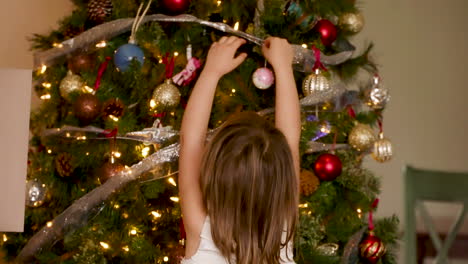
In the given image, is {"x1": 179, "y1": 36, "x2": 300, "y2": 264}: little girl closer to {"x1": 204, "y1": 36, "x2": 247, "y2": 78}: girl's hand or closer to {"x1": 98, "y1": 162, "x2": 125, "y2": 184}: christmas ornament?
{"x1": 204, "y1": 36, "x2": 247, "y2": 78}: girl's hand

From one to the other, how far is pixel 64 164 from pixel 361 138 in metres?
0.75

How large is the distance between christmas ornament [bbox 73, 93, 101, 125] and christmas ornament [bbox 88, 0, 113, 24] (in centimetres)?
21

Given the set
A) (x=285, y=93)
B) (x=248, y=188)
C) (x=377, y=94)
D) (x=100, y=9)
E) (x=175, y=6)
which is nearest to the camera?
(x=248, y=188)

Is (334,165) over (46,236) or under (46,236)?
over

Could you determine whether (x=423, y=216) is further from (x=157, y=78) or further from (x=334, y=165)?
(x=157, y=78)

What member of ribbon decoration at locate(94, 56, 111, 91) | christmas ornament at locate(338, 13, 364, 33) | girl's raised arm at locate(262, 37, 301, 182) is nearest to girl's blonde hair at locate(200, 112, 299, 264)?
girl's raised arm at locate(262, 37, 301, 182)

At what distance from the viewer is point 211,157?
1.44 m

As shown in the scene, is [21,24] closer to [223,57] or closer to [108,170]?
[108,170]

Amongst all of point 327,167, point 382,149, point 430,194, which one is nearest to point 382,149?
point 382,149

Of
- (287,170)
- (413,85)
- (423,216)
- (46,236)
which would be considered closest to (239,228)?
(287,170)

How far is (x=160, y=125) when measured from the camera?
5.73 ft

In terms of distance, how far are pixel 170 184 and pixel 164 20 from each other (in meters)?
0.39

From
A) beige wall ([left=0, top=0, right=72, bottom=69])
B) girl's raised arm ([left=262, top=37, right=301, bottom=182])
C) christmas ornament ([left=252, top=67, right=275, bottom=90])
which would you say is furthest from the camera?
beige wall ([left=0, top=0, right=72, bottom=69])

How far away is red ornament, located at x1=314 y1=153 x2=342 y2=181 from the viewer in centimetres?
175
